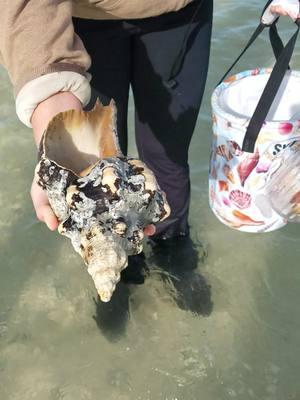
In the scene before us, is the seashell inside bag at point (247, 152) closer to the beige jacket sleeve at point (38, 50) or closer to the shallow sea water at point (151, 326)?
the shallow sea water at point (151, 326)

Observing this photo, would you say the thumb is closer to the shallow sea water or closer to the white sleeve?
the shallow sea water

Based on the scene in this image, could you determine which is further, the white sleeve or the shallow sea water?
the shallow sea water

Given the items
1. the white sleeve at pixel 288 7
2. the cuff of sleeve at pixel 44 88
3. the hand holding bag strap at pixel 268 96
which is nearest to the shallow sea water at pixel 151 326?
the hand holding bag strap at pixel 268 96

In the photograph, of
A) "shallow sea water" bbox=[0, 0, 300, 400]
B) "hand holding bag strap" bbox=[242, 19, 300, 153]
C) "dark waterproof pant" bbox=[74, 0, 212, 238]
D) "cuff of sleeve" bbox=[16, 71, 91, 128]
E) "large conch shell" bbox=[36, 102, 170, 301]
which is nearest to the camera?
"large conch shell" bbox=[36, 102, 170, 301]

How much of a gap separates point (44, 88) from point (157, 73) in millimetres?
769

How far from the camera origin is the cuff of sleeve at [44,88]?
45.8 inches

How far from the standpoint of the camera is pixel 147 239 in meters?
2.54

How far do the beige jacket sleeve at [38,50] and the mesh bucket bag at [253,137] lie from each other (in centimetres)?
87

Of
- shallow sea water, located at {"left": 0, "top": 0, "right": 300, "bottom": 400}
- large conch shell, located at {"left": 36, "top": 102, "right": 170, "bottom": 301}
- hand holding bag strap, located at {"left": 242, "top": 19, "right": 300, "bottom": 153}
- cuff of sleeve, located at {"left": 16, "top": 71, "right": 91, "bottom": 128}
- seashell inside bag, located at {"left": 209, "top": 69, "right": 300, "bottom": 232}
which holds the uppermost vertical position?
cuff of sleeve, located at {"left": 16, "top": 71, "right": 91, "bottom": 128}

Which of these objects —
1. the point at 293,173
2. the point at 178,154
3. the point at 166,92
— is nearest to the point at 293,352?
the point at 293,173

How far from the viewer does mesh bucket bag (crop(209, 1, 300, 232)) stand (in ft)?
6.17

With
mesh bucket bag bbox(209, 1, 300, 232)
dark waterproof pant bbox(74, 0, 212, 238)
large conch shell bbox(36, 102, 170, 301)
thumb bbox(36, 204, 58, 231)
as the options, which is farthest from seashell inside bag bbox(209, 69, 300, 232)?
thumb bbox(36, 204, 58, 231)

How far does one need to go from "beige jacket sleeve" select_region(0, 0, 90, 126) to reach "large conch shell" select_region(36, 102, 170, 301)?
9cm

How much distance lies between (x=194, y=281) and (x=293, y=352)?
545 mm
